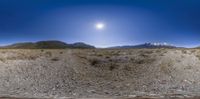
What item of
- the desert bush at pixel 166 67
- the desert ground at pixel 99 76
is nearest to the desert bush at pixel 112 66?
the desert ground at pixel 99 76

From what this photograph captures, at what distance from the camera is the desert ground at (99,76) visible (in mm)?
20203

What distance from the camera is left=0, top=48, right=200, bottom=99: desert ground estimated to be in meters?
20.2

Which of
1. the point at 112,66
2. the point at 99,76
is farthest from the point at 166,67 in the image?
the point at 99,76

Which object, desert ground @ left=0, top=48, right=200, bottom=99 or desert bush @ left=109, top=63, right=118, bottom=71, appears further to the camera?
desert bush @ left=109, top=63, right=118, bottom=71

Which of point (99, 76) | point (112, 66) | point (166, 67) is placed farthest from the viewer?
point (112, 66)

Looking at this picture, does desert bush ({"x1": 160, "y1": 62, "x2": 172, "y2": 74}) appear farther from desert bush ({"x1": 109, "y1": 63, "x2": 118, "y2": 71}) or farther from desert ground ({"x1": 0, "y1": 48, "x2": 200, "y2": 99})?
desert bush ({"x1": 109, "y1": 63, "x2": 118, "y2": 71})

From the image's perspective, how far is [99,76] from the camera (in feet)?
86.2

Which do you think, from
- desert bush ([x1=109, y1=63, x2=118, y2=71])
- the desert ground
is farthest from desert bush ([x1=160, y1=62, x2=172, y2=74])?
desert bush ([x1=109, y1=63, x2=118, y2=71])

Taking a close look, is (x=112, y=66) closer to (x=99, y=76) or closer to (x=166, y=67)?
(x=99, y=76)

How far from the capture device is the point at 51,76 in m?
25.3

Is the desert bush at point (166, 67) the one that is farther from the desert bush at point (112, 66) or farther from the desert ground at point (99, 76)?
the desert bush at point (112, 66)

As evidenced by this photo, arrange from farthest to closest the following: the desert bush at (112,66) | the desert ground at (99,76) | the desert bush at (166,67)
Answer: the desert bush at (112,66) < the desert bush at (166,67) < the desert ground at (99,76)

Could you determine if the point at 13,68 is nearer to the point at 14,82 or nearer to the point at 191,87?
the point at 14,82

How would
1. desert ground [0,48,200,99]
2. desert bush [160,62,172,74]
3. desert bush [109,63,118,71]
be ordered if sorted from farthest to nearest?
desert bush [109,63,118,71], desert bush [160,62,172,74], desert ground [0,48,200,99]
